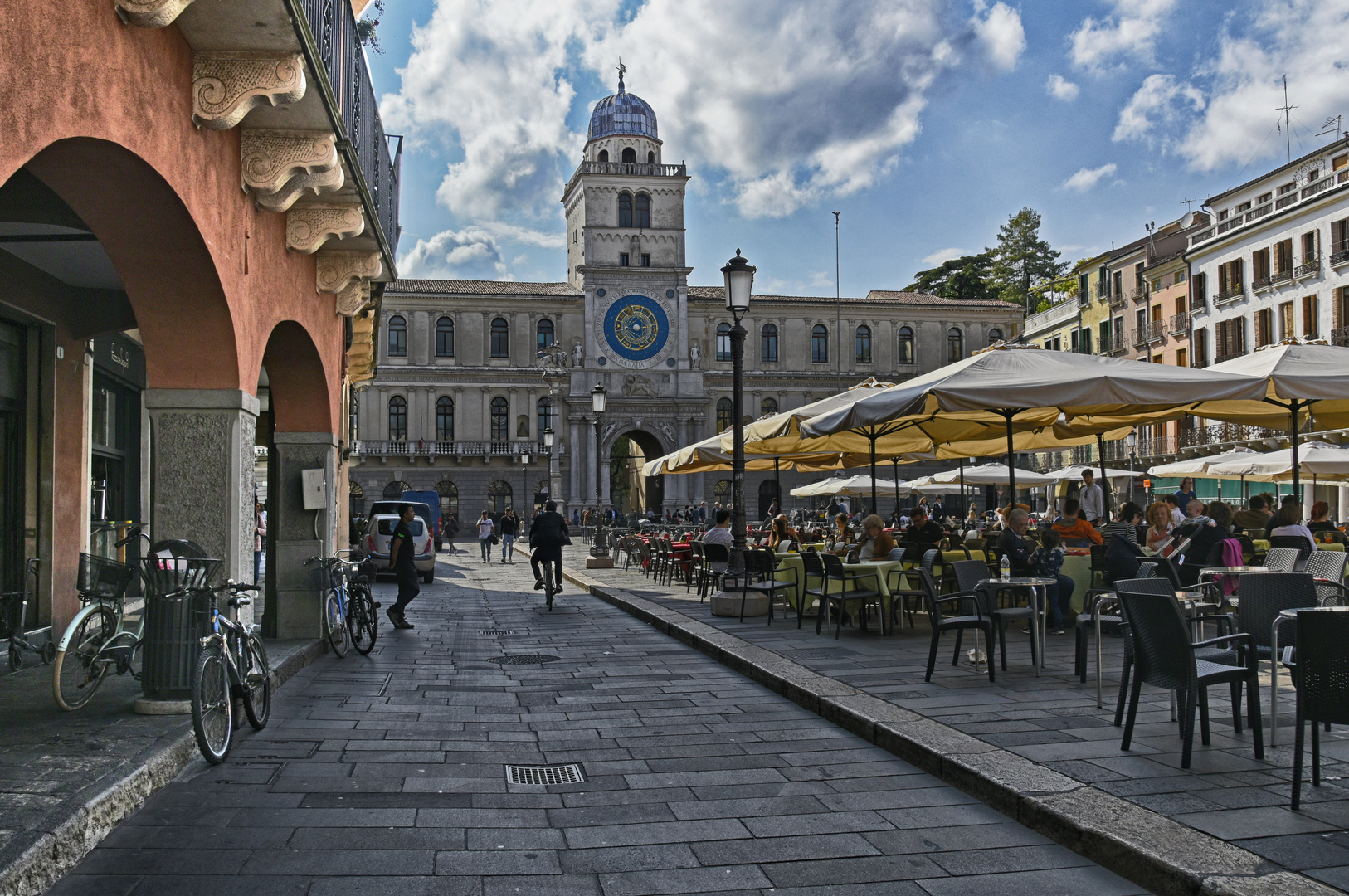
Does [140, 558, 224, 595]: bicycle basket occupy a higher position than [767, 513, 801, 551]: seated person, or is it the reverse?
[140, 558, 224, 595]: bicycle basket

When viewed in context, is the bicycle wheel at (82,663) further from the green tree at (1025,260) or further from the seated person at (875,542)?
the green tree at (1025,260)

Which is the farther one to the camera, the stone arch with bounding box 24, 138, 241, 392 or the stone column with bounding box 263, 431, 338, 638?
the stone column with bounding box 263, 431, 338, 638

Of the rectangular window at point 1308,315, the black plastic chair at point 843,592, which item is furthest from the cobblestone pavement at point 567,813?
the rectangular window at point 1308,315

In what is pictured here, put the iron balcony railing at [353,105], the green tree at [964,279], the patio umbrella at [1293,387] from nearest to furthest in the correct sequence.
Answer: the iron balcony railing at [353,105], the patio umbrella at [1293,387], the green tree at [964,279]


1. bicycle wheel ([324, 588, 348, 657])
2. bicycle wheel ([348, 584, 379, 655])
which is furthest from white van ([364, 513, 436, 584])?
bicycle wheel ([324, 588, 348, 657])

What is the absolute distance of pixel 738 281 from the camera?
44.4 feet

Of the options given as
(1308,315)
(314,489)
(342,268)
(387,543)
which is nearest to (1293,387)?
(342,268)

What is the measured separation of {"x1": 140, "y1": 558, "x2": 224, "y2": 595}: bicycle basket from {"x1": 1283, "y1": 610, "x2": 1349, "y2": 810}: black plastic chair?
230 inches

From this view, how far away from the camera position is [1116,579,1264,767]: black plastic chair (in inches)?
215

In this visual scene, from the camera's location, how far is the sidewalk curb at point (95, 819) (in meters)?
3.93

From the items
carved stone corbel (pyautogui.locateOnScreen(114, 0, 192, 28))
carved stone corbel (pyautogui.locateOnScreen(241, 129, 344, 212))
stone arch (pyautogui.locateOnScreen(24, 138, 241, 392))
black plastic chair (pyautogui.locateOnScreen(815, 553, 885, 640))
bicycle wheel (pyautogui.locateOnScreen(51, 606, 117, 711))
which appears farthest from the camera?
black plastic chair (pyautogui.locateOnScreen(815, 553, 885, 640))

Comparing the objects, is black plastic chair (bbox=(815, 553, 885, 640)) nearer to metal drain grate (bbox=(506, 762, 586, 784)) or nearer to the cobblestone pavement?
the cobblestone pavement

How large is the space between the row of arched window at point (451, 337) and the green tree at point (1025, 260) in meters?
32.7

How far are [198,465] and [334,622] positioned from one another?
4.12 metres
